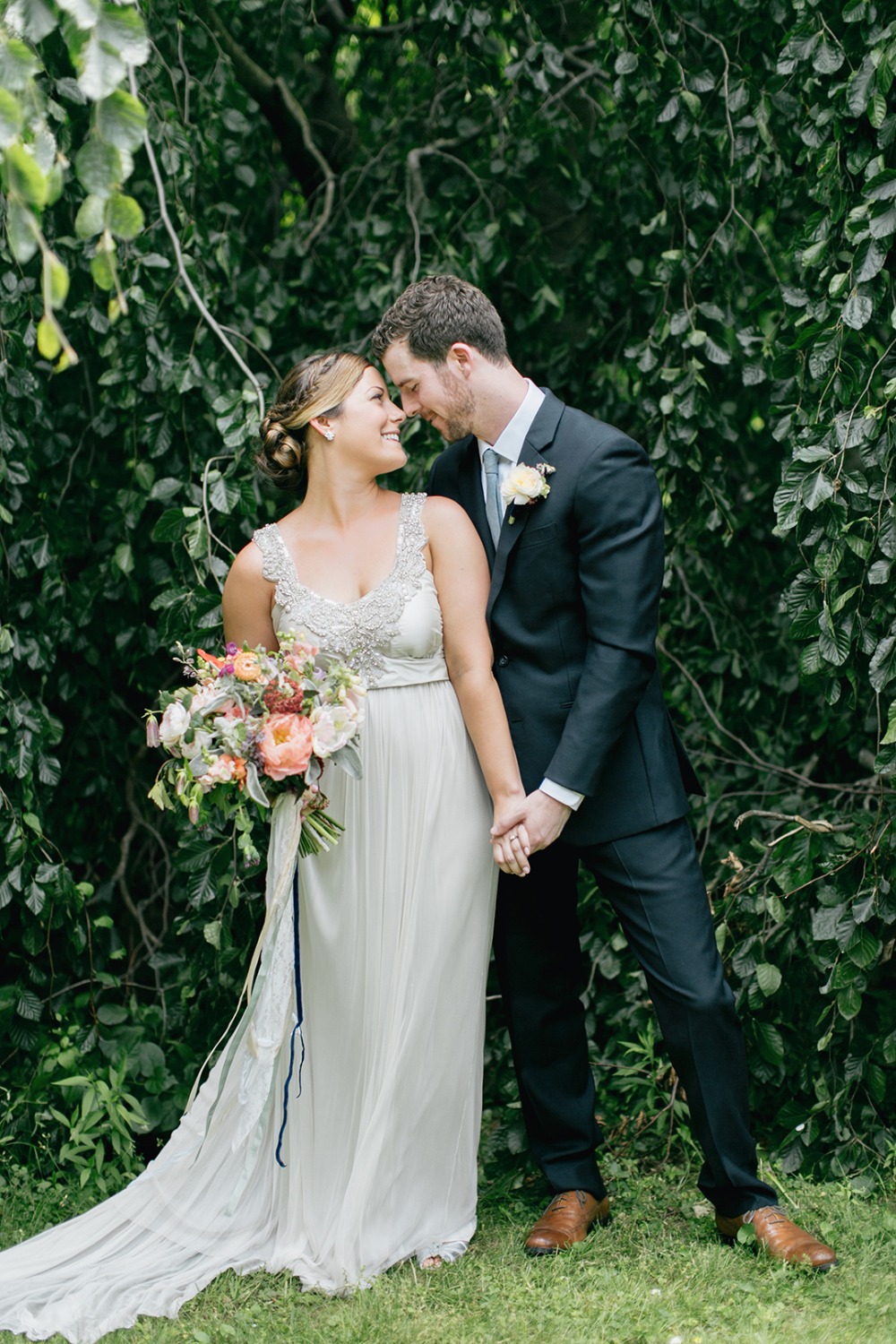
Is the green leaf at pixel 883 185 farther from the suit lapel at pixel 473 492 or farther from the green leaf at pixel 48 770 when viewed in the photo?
the green leaf at pixel 48 770

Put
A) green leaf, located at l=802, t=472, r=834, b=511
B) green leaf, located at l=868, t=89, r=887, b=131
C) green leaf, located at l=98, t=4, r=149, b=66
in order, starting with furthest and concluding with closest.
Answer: green leaf, located at l=802, t=472, r=834, b=511 < green leaf, located at l=868, t=89, r=887, b=131 < green leaf, located at l=98, t=4, r=149, b=66

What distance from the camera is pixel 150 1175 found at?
2.69 m

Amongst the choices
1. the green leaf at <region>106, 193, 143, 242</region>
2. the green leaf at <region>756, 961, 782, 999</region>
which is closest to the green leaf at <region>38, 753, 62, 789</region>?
the green leaf at <region>756, 961, 782, 999</region>

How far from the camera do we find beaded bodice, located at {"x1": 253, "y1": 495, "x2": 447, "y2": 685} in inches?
99.6

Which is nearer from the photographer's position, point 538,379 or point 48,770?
point 48,770

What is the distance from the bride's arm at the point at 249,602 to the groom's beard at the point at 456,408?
1.50 ft

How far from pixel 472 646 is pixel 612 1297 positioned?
4.02 ft

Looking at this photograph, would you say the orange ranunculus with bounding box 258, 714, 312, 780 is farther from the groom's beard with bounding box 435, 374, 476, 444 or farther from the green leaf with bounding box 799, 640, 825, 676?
the green leaf with bounding box 799, 640, 825, 676

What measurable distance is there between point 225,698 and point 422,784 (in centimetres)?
47

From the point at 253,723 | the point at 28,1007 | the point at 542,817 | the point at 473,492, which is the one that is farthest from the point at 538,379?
the point at 28,1007

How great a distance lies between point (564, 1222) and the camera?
2.66m

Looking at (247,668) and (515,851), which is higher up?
(247,668)

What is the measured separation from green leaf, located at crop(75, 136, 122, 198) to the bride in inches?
43.0

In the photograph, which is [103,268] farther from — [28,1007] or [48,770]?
[28,1007]
